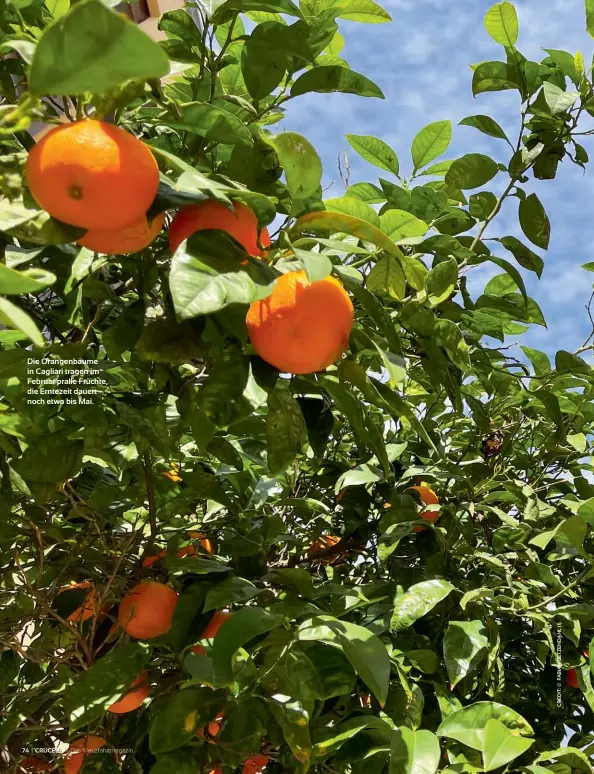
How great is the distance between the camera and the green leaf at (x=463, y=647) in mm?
996

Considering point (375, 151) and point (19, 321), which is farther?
point (375, 151)

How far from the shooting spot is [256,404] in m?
0.65

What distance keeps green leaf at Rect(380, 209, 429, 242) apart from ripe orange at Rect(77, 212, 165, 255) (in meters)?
0.30

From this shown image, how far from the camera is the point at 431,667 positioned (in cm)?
106

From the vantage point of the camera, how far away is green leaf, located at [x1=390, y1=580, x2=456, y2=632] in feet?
3.20

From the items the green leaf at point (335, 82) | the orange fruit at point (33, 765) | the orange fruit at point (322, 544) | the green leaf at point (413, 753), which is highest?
the green leaf at point (335, 82)

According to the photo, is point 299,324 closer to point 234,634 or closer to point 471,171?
point 234,634

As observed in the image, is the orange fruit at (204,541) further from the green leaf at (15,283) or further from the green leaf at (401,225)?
the green leaf at (15,283)

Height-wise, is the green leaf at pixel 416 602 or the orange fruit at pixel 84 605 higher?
the green leaf at pixel 416 602

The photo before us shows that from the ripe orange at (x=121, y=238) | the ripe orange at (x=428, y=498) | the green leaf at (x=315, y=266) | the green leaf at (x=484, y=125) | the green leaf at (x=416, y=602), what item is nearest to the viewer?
the green leaf at (x=315, y=266)

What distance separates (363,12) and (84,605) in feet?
3.47

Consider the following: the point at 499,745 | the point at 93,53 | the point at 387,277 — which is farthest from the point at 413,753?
the point at 93,53

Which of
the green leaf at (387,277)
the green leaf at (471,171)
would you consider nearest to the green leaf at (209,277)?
the green leaf at (387,277)

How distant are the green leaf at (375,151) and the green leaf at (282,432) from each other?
670 millimetres
